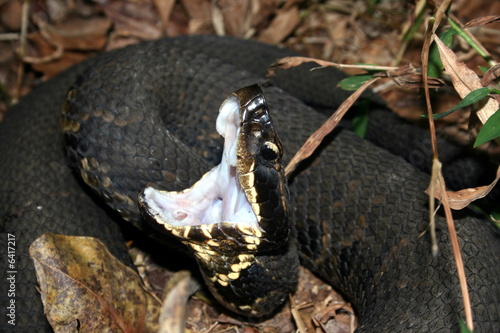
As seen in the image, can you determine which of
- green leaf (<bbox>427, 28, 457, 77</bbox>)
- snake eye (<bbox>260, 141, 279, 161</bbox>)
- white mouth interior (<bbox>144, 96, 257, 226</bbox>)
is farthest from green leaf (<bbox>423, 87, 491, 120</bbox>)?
white mouth interior (<bbox>144, 96, 257, 226</bbox>)

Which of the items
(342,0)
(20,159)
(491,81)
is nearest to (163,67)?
(20,159)

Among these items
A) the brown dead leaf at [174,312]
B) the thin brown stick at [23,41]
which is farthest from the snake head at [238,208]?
the thin brown stick at [23,41]

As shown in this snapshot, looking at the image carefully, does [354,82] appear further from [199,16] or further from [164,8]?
[164,8]

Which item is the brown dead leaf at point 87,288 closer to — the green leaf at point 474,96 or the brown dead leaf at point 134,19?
the green leaf at point 474,96

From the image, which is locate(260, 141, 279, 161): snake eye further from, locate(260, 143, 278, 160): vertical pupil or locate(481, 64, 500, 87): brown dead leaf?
locate(481, 64, 500, 87): brown dead leaf

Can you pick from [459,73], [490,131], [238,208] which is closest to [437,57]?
[459,73]
